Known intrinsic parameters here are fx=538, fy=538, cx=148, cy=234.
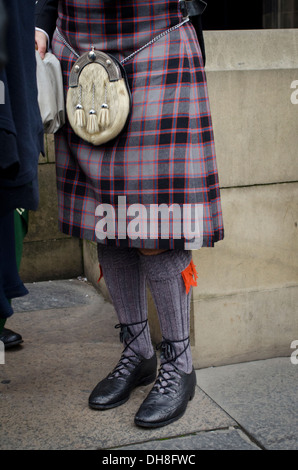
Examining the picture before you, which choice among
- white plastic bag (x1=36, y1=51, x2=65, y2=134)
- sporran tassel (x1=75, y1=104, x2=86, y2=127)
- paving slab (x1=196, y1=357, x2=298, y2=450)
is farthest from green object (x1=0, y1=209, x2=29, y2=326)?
paving slab (x1=196, y1=357, x2=298, y2=450)

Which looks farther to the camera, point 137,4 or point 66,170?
point 66,170

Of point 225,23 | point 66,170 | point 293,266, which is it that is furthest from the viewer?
point 225,23

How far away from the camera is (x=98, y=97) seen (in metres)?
1.69

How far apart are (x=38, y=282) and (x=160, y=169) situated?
6.80 ft

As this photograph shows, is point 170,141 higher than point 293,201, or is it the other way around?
point 170,141

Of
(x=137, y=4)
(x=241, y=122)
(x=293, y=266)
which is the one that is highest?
(x=137, y=4)

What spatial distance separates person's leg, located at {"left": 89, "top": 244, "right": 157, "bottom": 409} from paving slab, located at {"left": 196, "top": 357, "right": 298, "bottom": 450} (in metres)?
0.28

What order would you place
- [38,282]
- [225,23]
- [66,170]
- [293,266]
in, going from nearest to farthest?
[66,170] → [293,266] → [38,282] → [225,23]

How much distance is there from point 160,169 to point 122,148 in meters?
0.14

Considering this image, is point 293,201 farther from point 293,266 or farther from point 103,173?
point 103,173

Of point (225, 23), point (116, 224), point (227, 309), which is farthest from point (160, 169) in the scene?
point (225, 23)

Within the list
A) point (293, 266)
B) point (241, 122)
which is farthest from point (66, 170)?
point (293, 266)

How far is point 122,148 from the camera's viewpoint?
1728 mm

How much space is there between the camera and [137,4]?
166cm
